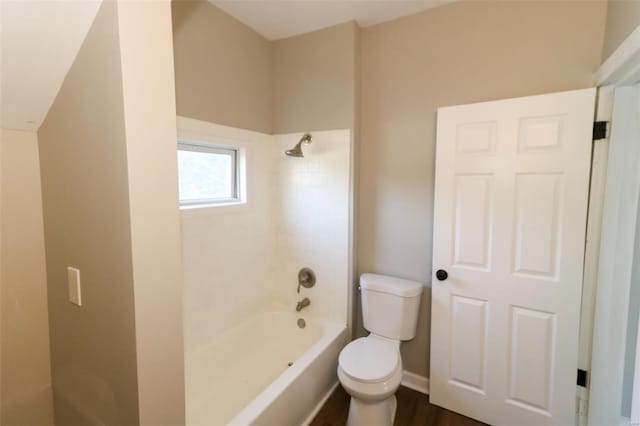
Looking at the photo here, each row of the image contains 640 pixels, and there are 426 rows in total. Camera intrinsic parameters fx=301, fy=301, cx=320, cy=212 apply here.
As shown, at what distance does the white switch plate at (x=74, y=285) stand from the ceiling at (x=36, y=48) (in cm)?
56

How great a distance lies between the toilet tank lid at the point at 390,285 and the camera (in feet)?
6.45

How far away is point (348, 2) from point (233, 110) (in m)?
0.99

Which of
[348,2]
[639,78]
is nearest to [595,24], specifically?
[639,78]

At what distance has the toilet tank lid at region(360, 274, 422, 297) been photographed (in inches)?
77.4

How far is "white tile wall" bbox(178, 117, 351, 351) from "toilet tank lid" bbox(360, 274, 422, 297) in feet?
0.59

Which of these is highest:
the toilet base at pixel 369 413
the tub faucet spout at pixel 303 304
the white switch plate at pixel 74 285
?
the white switch plate at pixel 74 285

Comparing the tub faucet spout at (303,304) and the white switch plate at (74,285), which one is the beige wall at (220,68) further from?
the tub faucet spout at (303,304)

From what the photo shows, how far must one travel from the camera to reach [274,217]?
8.23 feet

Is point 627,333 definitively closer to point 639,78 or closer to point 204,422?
point 639,78

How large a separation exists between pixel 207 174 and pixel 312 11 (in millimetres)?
1284

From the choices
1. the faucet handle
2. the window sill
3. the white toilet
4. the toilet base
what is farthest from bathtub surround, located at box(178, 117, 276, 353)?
the toilet base

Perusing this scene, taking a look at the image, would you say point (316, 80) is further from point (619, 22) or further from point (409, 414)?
point (409, 414)

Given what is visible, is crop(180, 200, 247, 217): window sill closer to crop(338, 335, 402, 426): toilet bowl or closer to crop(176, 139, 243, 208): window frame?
crop(176, 139, 243, 208): window frame

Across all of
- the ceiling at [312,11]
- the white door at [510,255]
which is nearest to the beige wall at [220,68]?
the ceiling at [312,11]
